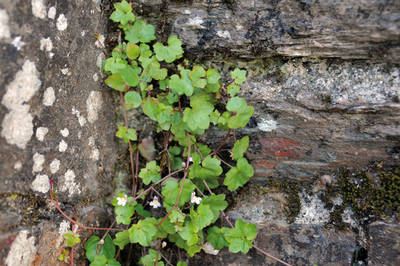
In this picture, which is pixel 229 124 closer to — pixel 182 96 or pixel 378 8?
pixel 182 96

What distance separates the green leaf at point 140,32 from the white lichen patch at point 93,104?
0.37 metres

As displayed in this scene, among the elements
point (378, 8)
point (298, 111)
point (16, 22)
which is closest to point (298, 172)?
point (298, 111)

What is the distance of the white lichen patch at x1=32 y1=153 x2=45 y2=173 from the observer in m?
1.61

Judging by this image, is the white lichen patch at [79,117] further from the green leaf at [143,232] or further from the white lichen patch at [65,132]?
the green leaf at [143,232]

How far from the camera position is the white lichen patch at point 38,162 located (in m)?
1.61

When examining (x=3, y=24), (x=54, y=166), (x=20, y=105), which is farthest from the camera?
(x=54, y=166)

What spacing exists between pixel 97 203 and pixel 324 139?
138 cm

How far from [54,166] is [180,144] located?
0.71 m

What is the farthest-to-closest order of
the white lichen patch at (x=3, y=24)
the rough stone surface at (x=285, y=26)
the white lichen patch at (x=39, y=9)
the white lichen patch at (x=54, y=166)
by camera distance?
the white lichen patch at (x=54, y=166) < the rough stone surface at (x=285, y=26) < the white lichen patch at (x=39, y=9) < the white lichen patch at (x=3, y=24)

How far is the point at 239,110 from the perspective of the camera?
1816 millimetres

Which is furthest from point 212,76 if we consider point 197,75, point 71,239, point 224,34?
point 71,239

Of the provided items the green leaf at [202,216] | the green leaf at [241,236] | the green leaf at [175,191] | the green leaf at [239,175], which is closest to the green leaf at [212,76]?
the green leaf at [239,175]

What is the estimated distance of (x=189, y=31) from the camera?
1.91 meters

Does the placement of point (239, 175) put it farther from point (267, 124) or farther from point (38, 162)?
point (38, 162)
